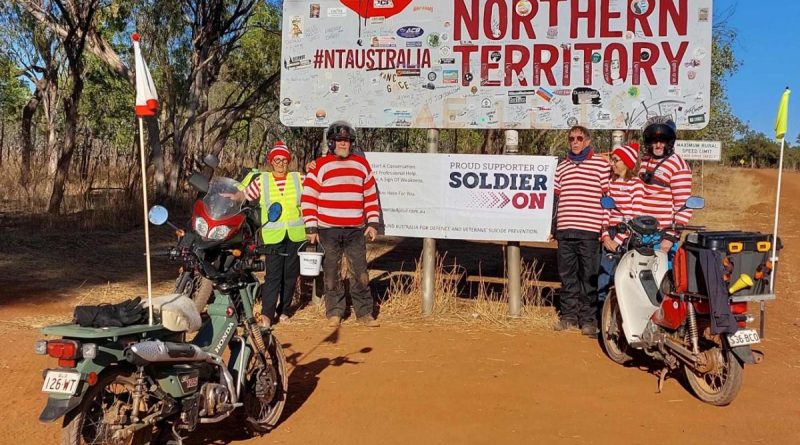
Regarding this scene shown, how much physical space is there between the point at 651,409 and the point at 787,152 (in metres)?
83.3

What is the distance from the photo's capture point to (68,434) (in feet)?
12.6

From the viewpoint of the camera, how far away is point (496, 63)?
27.7 feet

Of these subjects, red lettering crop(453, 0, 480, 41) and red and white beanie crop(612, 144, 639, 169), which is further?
red lettering crop(453, 0, 480, 41)

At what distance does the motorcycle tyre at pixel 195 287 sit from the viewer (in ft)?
15.1

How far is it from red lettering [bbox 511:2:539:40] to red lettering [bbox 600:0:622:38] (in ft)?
2.20

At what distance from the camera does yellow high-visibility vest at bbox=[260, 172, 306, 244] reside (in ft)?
26.7

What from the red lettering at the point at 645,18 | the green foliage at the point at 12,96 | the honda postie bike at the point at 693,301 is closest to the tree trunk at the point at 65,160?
the red lettering at the point at 645,18

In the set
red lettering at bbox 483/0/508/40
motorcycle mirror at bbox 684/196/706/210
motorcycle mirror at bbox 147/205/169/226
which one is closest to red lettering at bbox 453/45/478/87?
red lettering at bbox 483/0/508/40

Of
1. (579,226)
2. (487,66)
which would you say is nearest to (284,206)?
(487,66)

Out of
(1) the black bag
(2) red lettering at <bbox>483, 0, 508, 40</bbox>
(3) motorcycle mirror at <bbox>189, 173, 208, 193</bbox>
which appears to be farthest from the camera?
(2) red lettering at <bbox>483, 0, 508, 40</bbox>

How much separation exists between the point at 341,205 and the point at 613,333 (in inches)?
115

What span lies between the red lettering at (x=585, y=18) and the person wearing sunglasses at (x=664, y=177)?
1630 mm

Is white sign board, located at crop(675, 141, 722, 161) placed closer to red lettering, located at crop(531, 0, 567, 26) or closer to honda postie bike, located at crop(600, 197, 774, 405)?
red lettering, located at crop(531, 0, 567, 26)

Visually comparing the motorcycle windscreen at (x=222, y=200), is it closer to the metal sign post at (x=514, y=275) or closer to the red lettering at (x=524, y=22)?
the metal sign post at (x=514, y=275)
